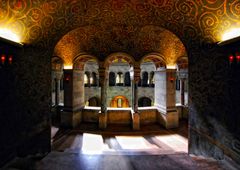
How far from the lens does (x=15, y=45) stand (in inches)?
113

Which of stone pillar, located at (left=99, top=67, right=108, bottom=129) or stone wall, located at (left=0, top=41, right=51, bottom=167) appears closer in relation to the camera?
stone wall, located at (left=0, top=41, right=51, bottom=167)

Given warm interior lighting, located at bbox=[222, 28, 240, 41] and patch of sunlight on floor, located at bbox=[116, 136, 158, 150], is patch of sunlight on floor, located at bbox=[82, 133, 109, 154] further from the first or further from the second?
warm interior lighting, located at bbox=[222, 28, 240, 41]

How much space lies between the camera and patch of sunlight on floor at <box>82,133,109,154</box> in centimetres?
511

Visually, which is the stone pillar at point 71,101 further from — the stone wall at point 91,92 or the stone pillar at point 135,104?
the stone wall at point 91,92

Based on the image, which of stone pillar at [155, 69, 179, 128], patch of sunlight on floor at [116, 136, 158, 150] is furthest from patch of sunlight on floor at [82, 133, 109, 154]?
stone pillar at [155, 69, 179, 128]

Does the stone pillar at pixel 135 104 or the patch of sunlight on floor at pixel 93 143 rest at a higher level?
the stone pillar at pixel 135 104

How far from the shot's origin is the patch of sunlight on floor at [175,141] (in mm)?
5248

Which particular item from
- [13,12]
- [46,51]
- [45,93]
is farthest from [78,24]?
[45,93]

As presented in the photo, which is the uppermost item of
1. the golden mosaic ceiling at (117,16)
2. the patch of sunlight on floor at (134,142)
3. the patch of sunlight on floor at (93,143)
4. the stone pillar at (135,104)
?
the golden mosaic ceiling at (117,16)

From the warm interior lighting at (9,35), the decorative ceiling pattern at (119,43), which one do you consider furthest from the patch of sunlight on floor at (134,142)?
the warm interior lighting at (9,35)

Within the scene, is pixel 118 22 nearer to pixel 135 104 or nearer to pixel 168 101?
pixel 135 104

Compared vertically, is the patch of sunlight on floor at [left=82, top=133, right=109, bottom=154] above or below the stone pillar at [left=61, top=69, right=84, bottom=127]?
below

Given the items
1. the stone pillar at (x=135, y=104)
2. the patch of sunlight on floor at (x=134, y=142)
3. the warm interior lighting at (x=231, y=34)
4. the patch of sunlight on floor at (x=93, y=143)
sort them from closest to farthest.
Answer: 1. the warm interior lighting at (x=231, y=34)
2. the patch of sunlight on floor at (x=93, y=143)
3. the patch of sunlight on floor at (x=134, y=142)
4. the stone pillar at (x=135, y=104)

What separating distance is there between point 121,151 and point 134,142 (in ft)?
4.89
